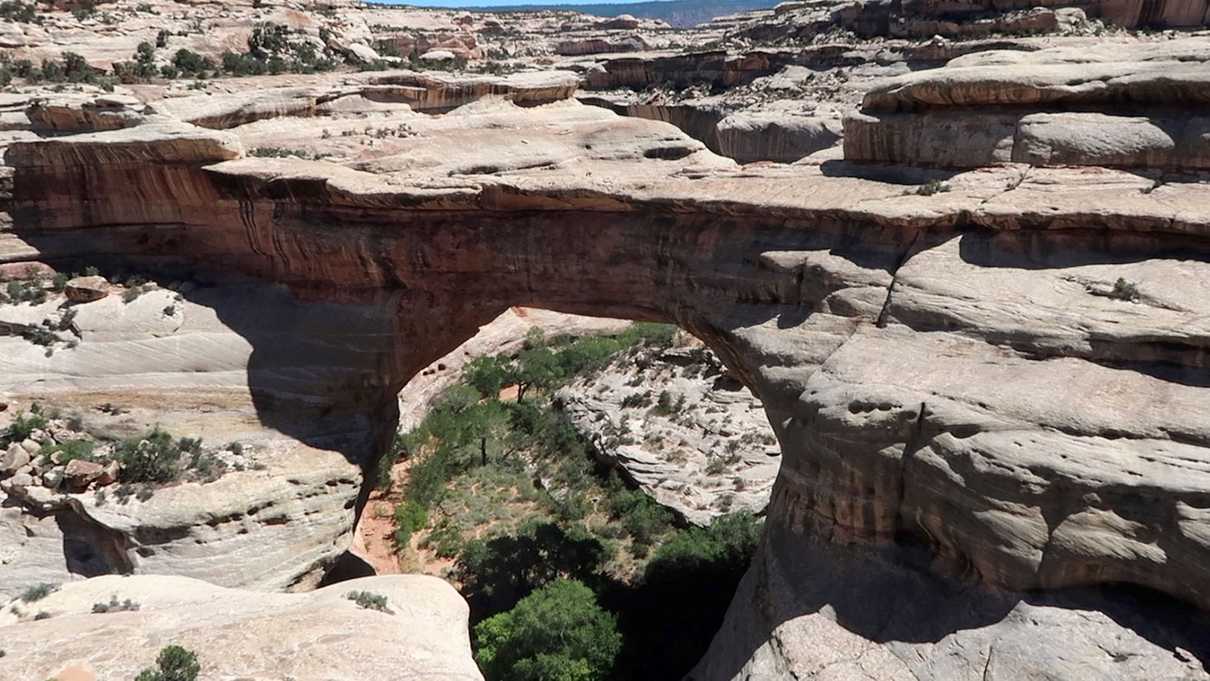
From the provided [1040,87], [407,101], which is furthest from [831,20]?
[1040,87]

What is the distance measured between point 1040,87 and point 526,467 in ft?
54.7

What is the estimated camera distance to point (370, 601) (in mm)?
12172

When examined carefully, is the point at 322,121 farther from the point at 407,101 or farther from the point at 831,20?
the point at 831,20

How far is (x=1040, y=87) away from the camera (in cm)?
1438

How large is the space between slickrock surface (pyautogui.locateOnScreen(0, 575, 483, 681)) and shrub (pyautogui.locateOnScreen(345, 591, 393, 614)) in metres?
0.13

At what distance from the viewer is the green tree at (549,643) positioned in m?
14.4

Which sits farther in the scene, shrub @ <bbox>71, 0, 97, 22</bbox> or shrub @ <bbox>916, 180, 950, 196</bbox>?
shrub @ <bbox>71, 0, 97, 22</bbox>

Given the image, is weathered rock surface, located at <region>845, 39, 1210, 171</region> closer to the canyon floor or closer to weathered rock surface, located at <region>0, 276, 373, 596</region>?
the canyon floor

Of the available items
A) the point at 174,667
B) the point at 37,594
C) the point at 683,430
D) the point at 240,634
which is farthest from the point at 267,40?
the point at 174,667

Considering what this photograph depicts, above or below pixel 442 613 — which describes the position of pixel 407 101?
above

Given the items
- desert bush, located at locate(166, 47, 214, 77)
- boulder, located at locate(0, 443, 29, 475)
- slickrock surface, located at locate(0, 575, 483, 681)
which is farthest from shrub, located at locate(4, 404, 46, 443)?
desert bush, located at locate(166, 47, 214, 77)

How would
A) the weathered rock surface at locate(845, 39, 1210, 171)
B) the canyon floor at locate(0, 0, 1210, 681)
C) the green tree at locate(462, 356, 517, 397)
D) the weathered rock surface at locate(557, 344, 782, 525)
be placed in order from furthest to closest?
the green tree at locate(462, 356, 517, 397) < the weathered rock surface at locate(557, 344, 782, 525) < the weathered rock surface at locate(845, 39, 1210, 171) < the canyon floor at locate(0, 0, 1210, 681)

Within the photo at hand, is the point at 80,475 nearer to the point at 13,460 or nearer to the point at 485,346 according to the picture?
the point at 13,460

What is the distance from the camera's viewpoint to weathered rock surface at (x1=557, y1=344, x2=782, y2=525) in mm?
21250
